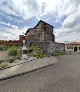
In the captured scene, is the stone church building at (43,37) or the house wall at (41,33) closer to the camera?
the stone church building at (43,37)

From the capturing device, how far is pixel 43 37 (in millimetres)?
36406

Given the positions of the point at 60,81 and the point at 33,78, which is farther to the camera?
the point at 33,78

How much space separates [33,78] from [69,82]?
3.12 m

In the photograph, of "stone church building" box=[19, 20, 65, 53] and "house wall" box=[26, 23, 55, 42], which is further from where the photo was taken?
"house wall" box=[26, 23, 55, 42]

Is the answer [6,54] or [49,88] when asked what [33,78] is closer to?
[49,88]

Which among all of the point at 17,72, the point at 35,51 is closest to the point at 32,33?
the point at 35,51

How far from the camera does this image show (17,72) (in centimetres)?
1373

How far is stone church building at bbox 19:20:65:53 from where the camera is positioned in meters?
29.5

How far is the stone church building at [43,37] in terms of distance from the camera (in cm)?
2953

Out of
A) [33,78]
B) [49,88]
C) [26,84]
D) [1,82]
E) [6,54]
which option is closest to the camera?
[49,88]

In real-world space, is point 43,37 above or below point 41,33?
below

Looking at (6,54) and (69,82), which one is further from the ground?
(6,54)

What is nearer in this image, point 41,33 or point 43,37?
point 43,37

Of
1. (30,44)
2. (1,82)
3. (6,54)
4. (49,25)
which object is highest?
(49,25)
